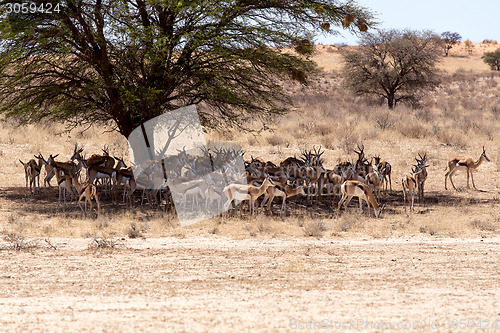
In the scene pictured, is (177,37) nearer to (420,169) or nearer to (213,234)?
(213,234)

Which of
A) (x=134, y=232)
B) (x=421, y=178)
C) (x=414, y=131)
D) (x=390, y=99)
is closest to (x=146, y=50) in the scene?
(x=134, y=232)

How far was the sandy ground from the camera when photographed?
656 centimetres

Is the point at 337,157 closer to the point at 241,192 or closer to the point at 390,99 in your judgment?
the point at 241,192

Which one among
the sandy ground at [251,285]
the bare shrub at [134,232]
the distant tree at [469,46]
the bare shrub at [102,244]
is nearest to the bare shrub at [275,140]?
the bare shrub at [134,232]

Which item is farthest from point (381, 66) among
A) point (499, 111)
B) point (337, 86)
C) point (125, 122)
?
point (125, 122)

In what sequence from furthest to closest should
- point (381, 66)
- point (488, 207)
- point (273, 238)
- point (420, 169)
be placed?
point (381, 66)
point (420, 169)
point (488, 207)
point (273, 238)

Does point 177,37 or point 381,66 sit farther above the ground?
point 381,66

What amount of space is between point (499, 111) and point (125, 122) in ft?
96.9

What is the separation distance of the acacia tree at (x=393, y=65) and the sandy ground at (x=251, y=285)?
31.5 metres

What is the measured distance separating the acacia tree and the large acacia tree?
24.3 metres

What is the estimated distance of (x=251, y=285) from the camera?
8266mm

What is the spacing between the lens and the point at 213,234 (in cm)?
1295

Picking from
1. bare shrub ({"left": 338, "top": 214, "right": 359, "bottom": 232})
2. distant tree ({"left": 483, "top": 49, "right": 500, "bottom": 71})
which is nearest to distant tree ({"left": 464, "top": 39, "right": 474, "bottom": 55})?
distant tree ({"left": 483, "top": 49, "right": 500, "bottom": 71})

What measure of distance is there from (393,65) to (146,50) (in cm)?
2956
